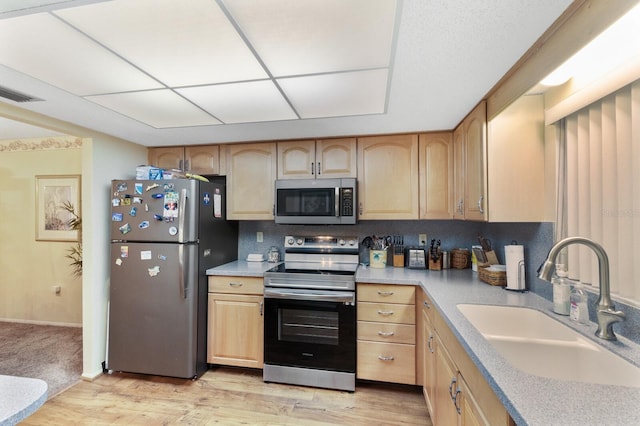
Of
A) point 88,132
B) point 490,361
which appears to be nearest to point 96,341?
point 88,132

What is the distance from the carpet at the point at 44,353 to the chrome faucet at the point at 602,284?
3295 mm

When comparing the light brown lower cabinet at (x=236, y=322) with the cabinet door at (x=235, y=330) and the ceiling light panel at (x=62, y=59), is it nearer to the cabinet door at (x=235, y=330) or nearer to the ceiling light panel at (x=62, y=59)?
the cabinet door at (x=235, y=330)

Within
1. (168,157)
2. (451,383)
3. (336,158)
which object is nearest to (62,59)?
(168,157)

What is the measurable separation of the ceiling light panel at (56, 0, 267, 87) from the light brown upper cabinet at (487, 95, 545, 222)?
1419mm

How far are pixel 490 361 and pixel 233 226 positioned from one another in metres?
2.57

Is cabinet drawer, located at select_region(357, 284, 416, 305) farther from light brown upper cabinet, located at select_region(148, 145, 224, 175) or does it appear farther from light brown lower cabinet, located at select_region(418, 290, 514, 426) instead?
light brown upper cabinet, located at select_region(148, 145, 224, 175)

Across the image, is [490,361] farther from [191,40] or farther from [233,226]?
[233,226]

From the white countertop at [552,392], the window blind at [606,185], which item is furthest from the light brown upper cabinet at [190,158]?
the window blind at [606,185]

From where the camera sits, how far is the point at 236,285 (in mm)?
2547

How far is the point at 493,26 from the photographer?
112 cm

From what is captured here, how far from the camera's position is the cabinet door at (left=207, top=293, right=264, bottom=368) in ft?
8.22

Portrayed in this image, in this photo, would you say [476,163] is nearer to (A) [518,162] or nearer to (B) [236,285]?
(A) [518,162]

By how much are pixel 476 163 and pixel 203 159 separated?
2412 mm

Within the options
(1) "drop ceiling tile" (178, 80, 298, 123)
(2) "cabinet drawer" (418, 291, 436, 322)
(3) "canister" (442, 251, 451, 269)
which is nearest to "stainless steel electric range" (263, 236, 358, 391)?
(2) "cabinet drawer" (418, 291, 436, 322)
